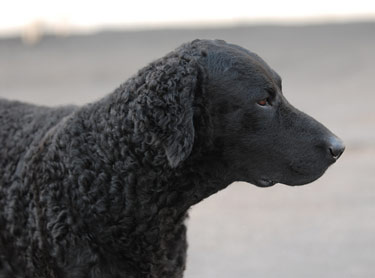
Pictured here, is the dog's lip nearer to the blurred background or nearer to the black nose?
the black nose

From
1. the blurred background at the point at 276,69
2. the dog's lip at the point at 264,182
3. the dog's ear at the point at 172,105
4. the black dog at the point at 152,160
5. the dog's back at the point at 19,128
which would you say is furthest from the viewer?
the blurred background at the point at 276,69

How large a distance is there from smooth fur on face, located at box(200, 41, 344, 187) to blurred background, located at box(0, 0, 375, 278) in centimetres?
192

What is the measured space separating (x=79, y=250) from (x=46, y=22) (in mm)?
13252

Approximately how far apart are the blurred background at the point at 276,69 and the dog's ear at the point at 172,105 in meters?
2.24

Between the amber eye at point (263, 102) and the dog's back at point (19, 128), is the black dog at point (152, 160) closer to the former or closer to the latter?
the amber eye at point (263, 102)

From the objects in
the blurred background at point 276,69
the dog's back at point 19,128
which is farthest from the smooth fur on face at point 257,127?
the blurred background at point 276,69

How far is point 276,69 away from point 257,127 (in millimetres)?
10549

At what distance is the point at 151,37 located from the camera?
1546cm

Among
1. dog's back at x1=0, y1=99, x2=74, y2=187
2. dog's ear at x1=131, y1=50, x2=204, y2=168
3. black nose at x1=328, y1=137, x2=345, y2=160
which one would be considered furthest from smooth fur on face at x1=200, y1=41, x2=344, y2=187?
dog's back at x1=0, y1=99, x2=74, y2=187

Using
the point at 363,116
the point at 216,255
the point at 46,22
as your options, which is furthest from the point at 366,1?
the point at 216,255

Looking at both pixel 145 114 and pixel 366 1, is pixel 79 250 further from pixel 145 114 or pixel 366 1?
pixel 366 1

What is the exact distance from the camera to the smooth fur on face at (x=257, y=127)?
3.39 metres

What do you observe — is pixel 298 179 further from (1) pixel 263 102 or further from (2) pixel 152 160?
(2) pixel 152 160

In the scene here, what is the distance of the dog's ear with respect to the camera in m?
3.23
